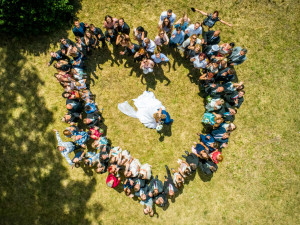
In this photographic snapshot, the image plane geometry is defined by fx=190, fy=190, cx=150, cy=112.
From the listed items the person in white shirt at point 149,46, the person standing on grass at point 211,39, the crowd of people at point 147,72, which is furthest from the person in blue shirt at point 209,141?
the person in white shirt at point 149,46

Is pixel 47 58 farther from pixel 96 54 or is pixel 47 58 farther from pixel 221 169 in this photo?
pixel 221 169

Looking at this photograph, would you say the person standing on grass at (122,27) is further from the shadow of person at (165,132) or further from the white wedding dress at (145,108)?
the shadow of person at (165,132)

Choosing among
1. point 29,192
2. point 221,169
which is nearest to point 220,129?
point 221,169

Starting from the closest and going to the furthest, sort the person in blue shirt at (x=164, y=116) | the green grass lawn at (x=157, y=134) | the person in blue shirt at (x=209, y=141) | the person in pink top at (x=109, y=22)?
the person in pink top at (x=109, y=22) < the person in blue shirt at (x=164, y=116) < the person in blue shirt at (x=209, y=141) < the green grass lawn at (x=157, y=134)

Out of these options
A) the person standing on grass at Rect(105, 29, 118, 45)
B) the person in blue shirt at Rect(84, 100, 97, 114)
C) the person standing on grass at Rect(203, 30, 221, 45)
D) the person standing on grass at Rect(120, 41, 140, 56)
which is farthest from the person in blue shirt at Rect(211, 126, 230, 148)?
the person standing on grass at Rect(105, 29, 118, 45)

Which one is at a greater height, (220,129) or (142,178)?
(220,129)

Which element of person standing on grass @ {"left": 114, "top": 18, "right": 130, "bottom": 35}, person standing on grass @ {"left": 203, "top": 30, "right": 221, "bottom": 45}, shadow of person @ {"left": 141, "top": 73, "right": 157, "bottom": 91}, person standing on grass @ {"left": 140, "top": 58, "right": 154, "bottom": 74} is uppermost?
person standing on grass @ {"left": 203, "top": 30, "right": 221, "bottom": 45}

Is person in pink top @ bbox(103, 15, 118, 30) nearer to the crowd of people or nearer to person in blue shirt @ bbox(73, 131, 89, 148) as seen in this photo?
the crowd of people
